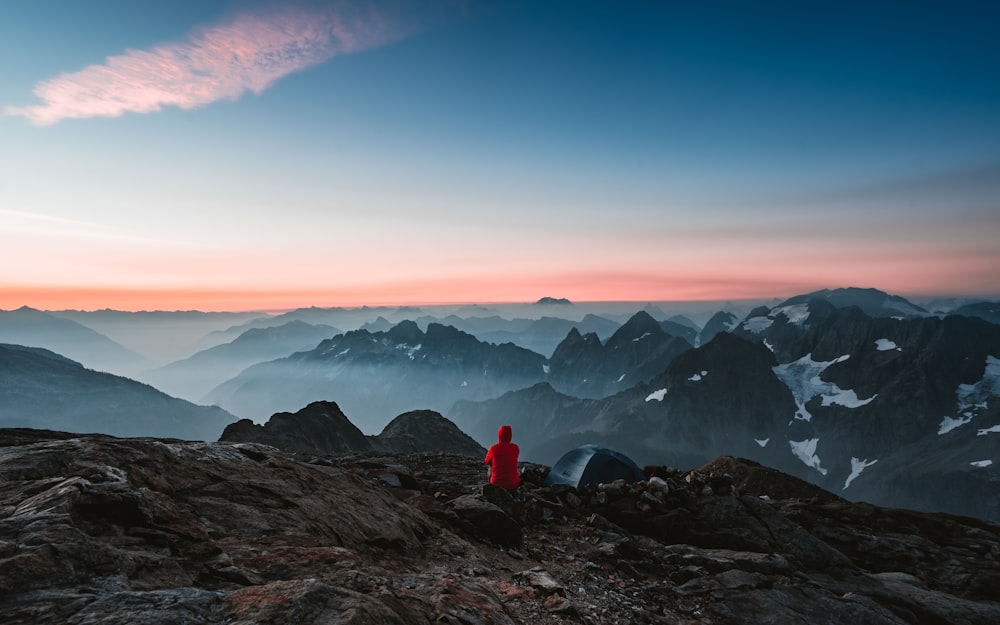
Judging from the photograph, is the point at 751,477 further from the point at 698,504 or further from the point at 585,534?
the point at 585,534

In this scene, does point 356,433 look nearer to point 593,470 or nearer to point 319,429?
point 319,429

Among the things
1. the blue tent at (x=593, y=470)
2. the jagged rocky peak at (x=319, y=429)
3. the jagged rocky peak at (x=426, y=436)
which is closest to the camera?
the blue tent at (x=593, y=470)

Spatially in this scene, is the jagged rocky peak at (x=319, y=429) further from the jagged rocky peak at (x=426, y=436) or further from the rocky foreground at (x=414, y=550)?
the rocky foreground at (x=414, y=550)

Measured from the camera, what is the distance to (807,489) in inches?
1375

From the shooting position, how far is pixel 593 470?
23.3m

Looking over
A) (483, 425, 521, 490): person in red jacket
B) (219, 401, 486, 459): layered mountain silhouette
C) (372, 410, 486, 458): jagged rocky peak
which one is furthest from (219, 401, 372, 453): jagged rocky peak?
(483, 425, 521, 490): person in red jacket

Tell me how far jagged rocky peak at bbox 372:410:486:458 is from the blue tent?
102 meters

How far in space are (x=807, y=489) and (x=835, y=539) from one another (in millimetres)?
14933

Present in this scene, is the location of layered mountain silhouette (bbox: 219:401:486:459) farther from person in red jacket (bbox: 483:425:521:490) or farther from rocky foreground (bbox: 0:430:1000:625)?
rocky foreground (bbox: 0:430:1000:625)

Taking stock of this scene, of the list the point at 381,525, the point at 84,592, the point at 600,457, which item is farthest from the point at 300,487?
the point at 600,457

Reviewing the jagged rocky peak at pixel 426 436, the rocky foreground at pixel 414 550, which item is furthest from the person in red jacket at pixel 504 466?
the jagged rocky peak at pixel 426 436

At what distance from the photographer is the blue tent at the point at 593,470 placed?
2314 cm

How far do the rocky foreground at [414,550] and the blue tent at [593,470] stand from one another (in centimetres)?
167

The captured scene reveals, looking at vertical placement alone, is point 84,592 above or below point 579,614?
above
